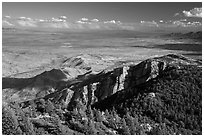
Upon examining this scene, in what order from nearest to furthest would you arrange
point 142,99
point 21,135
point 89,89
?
point 21,135
point 142,99
point 89,89

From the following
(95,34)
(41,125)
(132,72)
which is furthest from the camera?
(95,34)

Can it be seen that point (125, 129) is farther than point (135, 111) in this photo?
No

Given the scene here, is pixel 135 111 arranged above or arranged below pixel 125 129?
below

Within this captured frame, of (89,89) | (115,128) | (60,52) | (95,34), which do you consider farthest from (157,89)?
(95,34)

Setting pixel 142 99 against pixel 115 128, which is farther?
pixel 142 99

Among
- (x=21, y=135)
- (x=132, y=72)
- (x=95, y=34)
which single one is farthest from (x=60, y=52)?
(x=21, y=135)

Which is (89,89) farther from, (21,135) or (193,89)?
(21,135)

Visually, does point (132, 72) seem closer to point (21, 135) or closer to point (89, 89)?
point (89, 89)

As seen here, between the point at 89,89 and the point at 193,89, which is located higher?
the point at 193,89

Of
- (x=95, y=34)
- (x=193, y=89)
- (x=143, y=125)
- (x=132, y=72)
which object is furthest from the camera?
(x=95, y=34)
